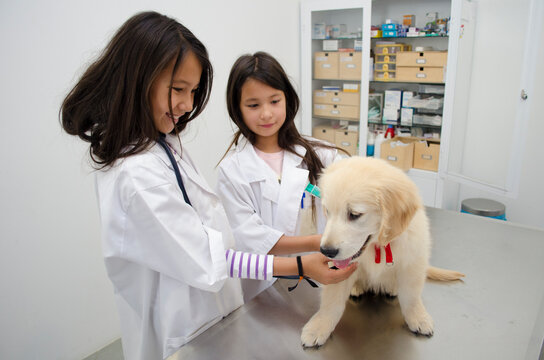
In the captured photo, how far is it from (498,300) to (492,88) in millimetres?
2493

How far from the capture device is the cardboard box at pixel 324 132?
13.2 feet

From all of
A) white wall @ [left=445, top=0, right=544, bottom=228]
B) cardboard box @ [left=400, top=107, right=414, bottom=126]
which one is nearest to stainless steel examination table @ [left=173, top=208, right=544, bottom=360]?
white wall @ [left=445, top=0, right=544, bottom=228]

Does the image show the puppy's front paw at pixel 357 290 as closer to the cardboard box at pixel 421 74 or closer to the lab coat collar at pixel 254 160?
the lab coat collar at pixel 254 160

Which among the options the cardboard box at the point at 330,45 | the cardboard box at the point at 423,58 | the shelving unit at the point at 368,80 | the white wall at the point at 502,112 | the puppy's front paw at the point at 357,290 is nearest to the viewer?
the puppy's front paw at the point at 357,290

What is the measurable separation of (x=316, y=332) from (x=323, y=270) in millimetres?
166

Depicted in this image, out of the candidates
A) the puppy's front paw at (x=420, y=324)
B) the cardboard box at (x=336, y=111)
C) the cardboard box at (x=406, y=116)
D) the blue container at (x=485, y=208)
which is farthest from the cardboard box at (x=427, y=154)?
the puppy's front paw at (x=420, y=324)

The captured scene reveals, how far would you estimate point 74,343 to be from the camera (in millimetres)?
2262

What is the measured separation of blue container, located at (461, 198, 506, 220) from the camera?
9.73 ft

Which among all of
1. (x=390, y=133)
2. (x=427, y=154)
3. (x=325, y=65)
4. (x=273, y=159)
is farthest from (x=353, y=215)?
(x=325, y=65)

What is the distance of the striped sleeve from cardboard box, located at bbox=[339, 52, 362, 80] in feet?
9.92

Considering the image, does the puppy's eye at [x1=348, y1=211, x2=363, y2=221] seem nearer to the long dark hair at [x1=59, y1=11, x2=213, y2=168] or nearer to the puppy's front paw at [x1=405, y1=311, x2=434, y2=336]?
the puppy's front paw at [x1=405, y1=311, x2=434, y2=336]

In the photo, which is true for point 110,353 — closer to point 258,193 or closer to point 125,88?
point 258,193

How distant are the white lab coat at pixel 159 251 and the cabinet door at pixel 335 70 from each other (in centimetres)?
292

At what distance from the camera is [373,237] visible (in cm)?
92
